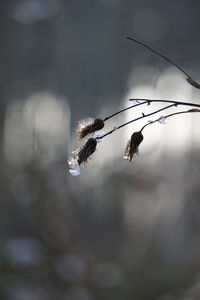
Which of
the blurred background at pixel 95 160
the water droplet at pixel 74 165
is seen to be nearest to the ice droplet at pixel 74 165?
the water droplet at pixel 74 165

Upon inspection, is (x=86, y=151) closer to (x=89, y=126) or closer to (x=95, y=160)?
(x=89, y=126)

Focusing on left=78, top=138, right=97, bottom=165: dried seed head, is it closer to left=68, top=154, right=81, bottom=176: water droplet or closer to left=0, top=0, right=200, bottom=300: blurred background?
left=68, top=154, right=81, bottom=176: water droplet

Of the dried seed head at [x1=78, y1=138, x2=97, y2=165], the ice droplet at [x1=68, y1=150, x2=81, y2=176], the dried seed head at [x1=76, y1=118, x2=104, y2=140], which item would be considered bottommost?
the ice droplet at [x1=68, y1=150, x2=81, y2=176]

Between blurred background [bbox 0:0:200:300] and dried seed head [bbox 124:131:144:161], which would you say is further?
blurred background [bbox 0:0:200:300]

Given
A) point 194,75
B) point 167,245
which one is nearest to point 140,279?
point 167,245

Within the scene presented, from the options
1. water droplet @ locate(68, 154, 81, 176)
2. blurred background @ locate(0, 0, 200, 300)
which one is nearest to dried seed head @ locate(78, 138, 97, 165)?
water droplet @ locate(68, 154, 81, 176)

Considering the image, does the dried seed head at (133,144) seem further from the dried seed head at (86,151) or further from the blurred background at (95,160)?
the blurred background at (95,160)
